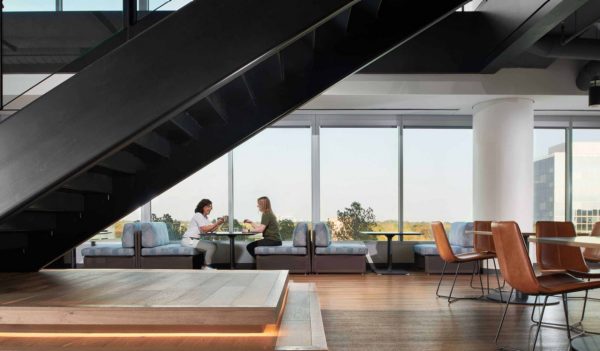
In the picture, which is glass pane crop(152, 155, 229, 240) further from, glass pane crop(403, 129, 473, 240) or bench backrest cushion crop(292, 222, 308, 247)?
glass pane crop(403, 129, 473, 240)

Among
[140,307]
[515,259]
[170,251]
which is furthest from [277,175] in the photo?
[140,307]

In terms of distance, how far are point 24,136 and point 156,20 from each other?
0.99 m

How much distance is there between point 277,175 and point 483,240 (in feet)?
14.9

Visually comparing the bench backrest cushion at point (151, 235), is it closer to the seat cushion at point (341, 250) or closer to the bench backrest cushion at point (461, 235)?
the seat cushion at point (341, 250)

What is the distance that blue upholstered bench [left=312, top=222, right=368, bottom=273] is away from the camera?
820 centimetres

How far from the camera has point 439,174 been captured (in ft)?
32.0

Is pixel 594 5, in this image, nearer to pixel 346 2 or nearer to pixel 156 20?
pixel 346 2

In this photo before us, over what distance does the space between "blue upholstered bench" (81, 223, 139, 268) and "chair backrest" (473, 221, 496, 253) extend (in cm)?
532

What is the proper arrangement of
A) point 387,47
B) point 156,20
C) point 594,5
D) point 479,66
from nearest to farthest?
point 156,20 → point 387,47 → point 594,5 → point 479,66

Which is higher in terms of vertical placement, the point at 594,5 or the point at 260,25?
the point at 594,5

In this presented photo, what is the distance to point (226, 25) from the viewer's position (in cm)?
257

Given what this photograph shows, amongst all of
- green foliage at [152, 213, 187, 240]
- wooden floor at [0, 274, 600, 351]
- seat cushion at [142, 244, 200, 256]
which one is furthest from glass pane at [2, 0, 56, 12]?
green foliage at [152, 213, 187, 240]

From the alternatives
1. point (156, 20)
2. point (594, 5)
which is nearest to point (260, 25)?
point (156, 20)

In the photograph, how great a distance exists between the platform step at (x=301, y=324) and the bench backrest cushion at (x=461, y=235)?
4600 mm
